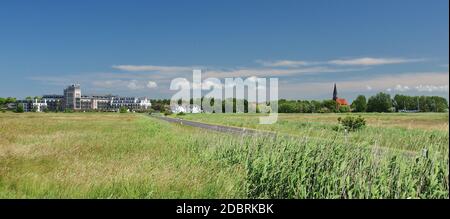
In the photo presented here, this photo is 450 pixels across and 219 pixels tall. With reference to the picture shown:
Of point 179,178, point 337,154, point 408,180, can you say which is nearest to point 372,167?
point 408,180

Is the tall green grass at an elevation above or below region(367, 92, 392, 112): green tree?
below

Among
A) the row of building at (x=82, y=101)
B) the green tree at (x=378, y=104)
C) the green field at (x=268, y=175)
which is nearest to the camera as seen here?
the green field at (x=268, y=175)

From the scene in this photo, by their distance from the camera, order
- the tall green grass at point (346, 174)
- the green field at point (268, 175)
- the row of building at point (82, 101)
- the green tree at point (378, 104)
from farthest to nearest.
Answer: the green tree at point (378, 104), the row of building at point (82, 101), the green field at point (268, 175), the tall green grass at point (346, 174)

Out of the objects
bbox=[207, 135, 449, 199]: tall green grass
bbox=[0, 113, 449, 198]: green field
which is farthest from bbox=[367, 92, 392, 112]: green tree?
bbox=[207, 135, 449, 199]: tall green grass

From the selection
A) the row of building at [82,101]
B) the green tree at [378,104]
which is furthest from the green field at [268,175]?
the green tree at [378,104]

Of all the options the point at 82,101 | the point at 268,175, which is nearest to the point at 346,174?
the point at 268,175

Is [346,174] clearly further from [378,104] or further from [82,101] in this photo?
[378,104]

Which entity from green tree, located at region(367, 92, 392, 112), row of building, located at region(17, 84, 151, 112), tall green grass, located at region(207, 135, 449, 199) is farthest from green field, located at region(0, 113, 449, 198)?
green tree, located at region(367, 92, 392, 112)

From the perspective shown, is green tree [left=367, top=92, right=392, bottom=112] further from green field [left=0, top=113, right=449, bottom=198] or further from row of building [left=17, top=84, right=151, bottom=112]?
row of building [left=17, top=84, right=151, bottom=112]

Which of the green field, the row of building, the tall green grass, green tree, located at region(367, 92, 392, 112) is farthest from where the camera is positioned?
green tree, located at region(367, 92, 392, 112)

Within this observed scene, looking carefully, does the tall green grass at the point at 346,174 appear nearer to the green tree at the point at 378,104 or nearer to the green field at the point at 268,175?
the green field at the point at 268,175

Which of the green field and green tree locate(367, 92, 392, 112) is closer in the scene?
the green field

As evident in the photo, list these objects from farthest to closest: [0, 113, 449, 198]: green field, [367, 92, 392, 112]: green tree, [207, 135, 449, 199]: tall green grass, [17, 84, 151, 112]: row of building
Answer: [367, 92, 392, 112]: green tree → [17, 84, 151, 112]: row of building → [0, 113, 449, 198]: green field → [207, 135, 449, 199]: tall green grass
